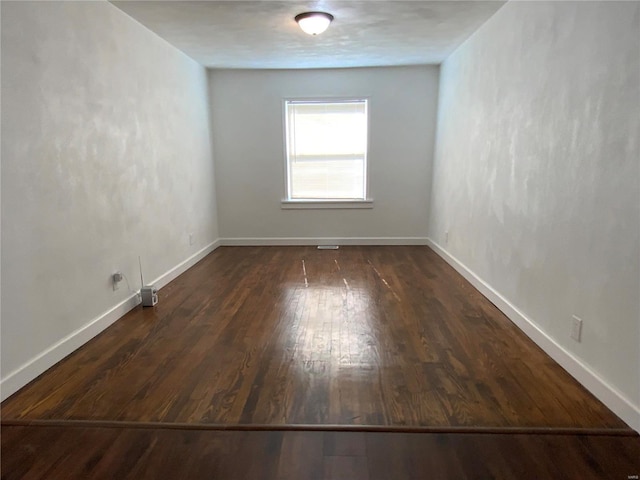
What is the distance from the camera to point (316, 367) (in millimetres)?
2406

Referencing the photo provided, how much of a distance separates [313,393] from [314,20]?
282 centimetres

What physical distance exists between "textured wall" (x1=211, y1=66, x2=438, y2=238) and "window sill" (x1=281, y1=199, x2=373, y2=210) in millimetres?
74

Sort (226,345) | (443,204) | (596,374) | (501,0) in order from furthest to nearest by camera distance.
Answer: (443,204) < (501,0) < (226,345) < (596,374)

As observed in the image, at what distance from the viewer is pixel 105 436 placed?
1825 millimetres

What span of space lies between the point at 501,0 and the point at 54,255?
11.8 ft

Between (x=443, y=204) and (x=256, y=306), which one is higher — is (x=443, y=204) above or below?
above

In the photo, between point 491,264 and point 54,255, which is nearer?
point 54,255

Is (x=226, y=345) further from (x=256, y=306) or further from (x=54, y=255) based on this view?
(x=54, y=255)

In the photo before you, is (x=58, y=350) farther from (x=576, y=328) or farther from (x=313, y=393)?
(x=576, y=328)

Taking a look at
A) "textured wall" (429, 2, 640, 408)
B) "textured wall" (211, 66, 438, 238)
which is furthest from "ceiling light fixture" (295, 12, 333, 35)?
"textured wall" (211, 66, 438, 238)

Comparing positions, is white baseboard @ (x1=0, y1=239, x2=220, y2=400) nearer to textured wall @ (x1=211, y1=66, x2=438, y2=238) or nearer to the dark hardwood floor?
the dark hardwood floor

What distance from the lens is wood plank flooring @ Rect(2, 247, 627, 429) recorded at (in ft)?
6.48

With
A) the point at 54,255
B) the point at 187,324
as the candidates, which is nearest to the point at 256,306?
the point at 187,324

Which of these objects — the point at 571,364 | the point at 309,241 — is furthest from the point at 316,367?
the point at 309,241
